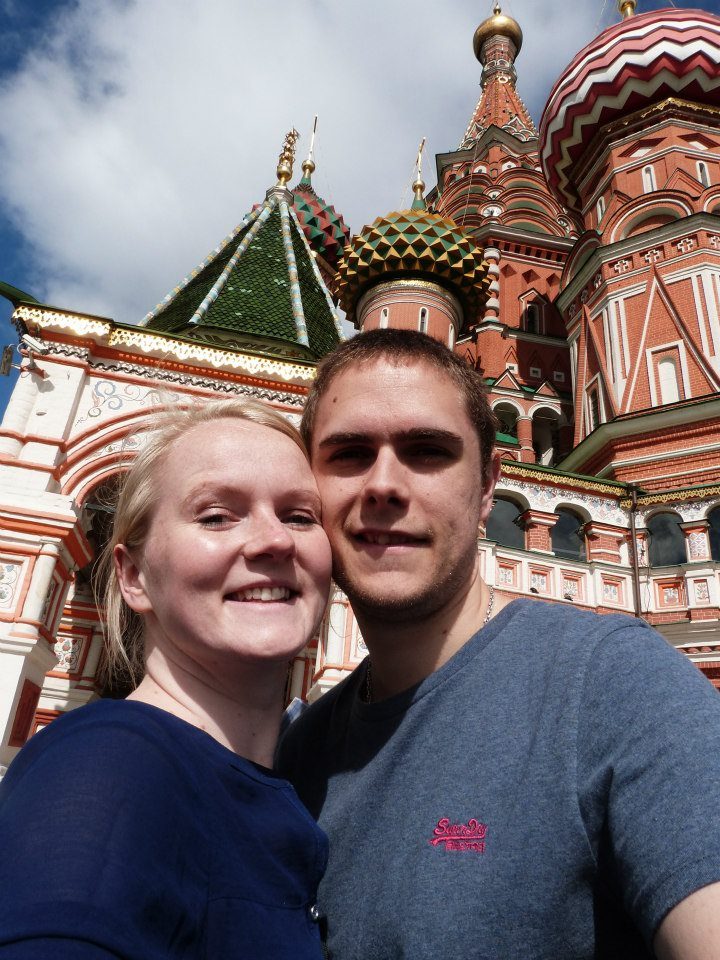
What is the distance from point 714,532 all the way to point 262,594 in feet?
33.4

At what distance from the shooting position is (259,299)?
12656 millimetres

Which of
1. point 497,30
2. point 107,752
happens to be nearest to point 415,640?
point 107,752

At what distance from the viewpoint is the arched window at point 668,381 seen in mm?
13180

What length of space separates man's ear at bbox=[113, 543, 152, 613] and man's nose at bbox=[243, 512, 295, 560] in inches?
10.4

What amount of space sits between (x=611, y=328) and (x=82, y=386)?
10.7 metres

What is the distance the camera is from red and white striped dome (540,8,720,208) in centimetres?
1628

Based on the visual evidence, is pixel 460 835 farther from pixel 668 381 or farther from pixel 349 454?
pixel 668 381

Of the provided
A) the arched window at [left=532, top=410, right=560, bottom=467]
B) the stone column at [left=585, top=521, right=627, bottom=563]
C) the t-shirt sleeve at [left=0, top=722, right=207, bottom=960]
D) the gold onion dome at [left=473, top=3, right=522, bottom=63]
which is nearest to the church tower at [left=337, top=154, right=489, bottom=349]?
the stone column at [left=585, top=521, right=627, bottom=563]

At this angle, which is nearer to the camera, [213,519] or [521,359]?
[213,519]

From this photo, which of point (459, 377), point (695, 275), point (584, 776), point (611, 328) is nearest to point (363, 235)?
point (611, 328)

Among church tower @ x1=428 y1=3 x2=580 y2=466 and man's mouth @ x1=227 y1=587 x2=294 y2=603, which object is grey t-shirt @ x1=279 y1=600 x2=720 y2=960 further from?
church tower @ x1=428 y1=3 x2=580 y2=466

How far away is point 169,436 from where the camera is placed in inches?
62.2

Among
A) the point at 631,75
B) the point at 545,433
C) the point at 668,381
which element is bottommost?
the point at 668,381

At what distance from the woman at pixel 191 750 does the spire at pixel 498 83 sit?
30.3m
